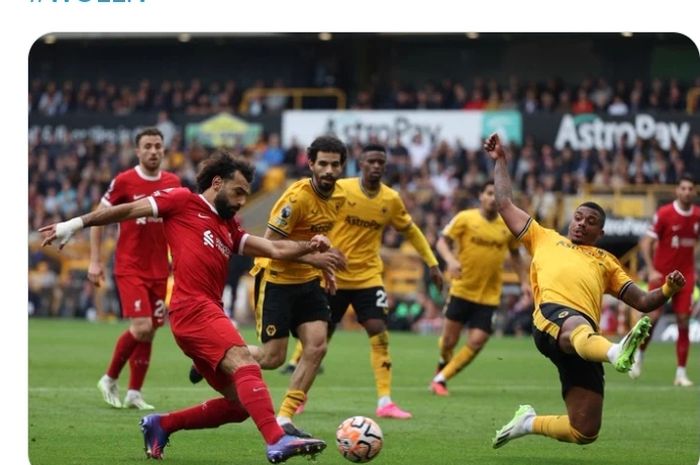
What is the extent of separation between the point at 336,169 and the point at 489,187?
16.5 ft

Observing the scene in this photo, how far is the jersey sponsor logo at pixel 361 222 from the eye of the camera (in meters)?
14.8

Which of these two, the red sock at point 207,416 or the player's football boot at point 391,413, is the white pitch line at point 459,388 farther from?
the red sock at point 207,416

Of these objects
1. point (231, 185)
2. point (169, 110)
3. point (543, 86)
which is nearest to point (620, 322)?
point (543, 86)

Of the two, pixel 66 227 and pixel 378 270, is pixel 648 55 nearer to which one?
pixel 378 270

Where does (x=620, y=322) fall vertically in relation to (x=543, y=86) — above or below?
below

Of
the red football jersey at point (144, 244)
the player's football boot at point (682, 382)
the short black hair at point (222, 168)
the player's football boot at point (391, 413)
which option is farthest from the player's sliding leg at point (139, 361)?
the player's football boot at point (682, 382)

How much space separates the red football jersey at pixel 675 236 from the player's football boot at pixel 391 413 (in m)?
6.85

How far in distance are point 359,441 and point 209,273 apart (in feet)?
5.41

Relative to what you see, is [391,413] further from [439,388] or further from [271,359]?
[439,388]

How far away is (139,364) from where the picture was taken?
14555 millimetres

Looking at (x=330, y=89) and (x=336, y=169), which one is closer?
(x=336, y=169)

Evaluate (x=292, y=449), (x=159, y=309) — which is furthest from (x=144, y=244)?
(x=292, y=449)

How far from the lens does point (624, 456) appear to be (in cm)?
1149

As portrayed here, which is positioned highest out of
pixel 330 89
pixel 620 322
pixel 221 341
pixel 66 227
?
pixel 330 89
